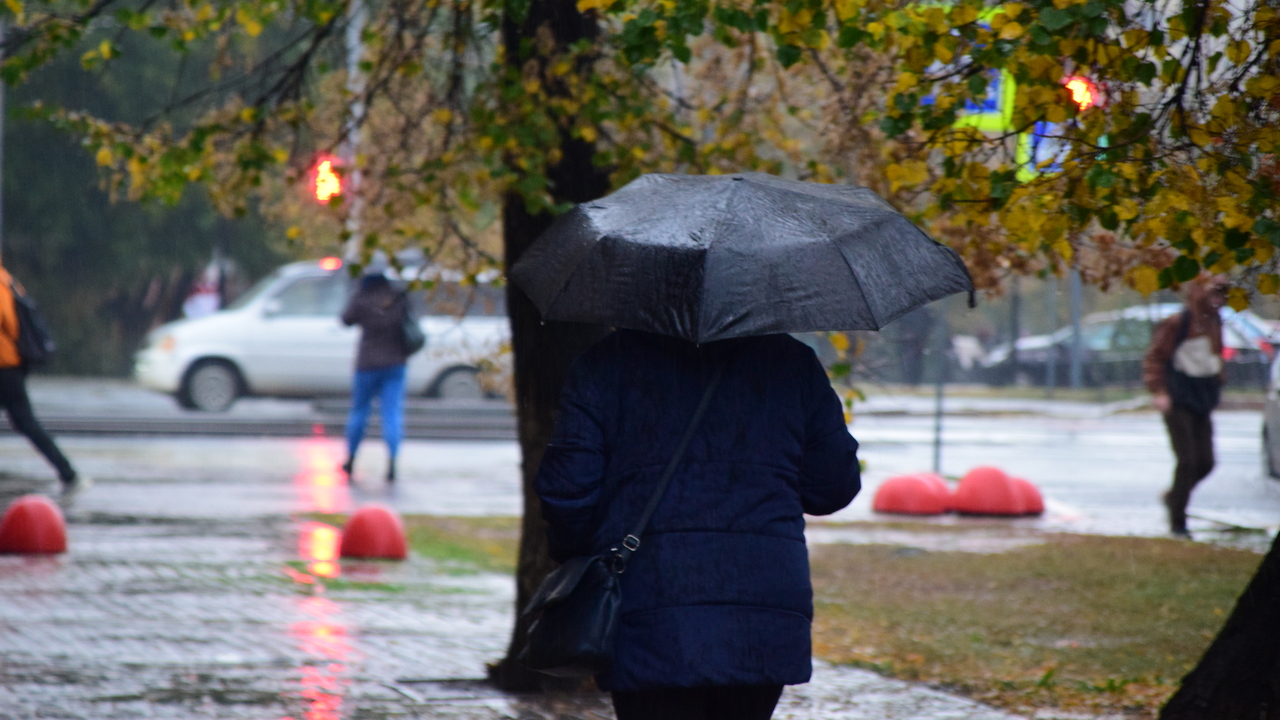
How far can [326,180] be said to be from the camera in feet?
22.5

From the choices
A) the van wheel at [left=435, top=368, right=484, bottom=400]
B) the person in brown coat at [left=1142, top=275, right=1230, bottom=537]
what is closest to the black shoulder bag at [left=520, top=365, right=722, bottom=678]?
the person in brown coat at [left=1142, top=275, right=1230, bottom=537]

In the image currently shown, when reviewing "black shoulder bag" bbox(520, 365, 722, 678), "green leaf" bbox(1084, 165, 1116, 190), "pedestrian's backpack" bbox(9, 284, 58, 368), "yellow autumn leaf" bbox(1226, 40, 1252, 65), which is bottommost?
"black shoulder bag" bbox(520, 365, 722, 678)

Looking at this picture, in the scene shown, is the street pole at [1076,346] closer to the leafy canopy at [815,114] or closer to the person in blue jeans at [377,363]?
the person in blue jeans at [377,363]

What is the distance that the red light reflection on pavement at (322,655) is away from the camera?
5535 millimetres

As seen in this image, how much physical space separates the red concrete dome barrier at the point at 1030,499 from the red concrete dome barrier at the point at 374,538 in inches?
216

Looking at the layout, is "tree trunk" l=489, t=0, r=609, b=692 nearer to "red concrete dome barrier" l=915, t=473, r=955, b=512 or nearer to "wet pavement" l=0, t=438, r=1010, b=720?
"wet pavement" l=0, t=438, r=1010, b=720

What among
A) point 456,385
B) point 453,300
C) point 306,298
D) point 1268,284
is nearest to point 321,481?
point 453,300

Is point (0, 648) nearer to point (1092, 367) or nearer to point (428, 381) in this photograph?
point (428, 381)

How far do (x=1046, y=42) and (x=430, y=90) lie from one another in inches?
143

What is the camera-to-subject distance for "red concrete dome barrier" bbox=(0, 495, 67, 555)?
902 cm

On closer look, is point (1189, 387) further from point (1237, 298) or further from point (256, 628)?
point (256, 628)

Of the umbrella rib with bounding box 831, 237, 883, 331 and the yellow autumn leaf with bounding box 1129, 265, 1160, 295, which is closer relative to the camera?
the umbrella rib with bounding box 831, 237, 883, 331

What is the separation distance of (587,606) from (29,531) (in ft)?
21.9

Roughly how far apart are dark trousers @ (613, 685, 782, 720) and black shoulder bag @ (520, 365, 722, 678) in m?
A: 0.15
